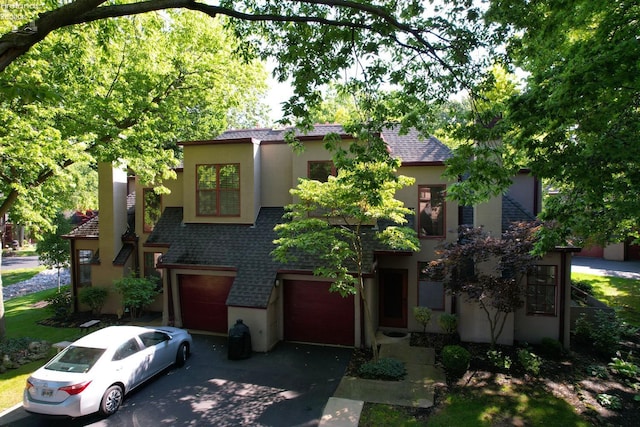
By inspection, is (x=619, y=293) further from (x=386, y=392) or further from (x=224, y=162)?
(x=224, y=162)

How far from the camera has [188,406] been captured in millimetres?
9211

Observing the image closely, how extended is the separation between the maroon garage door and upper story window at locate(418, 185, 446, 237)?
7668mm

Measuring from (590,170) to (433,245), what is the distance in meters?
7.05

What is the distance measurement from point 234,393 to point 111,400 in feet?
9.50

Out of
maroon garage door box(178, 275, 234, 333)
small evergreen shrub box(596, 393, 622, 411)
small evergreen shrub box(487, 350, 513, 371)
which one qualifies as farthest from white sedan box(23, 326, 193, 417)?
small evergreen shrub box(596, 393, 622, 411)

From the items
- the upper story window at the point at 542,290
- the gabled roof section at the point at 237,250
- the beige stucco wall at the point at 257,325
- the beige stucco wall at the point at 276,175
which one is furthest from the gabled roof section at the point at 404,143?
the beige stucco wall at the point at 257,325

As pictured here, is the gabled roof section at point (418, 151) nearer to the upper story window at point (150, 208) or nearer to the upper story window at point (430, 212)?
the upper story window at point (430, 212)

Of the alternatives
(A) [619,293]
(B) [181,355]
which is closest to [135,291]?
(B) [181,355]

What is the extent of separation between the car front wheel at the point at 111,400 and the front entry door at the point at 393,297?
916 centimetres

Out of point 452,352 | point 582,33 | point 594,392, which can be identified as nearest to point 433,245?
point 452,352

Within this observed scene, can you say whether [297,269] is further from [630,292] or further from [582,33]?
[630,292]

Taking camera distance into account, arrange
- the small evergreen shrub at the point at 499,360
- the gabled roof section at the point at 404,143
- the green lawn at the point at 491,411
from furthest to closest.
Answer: the gabled roof section at the point at 404,143
the small evergreen shrub at the point at 499,360
the green lawn at the point at 491,411

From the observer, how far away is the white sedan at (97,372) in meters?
8.01

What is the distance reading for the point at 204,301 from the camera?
14672 mm
